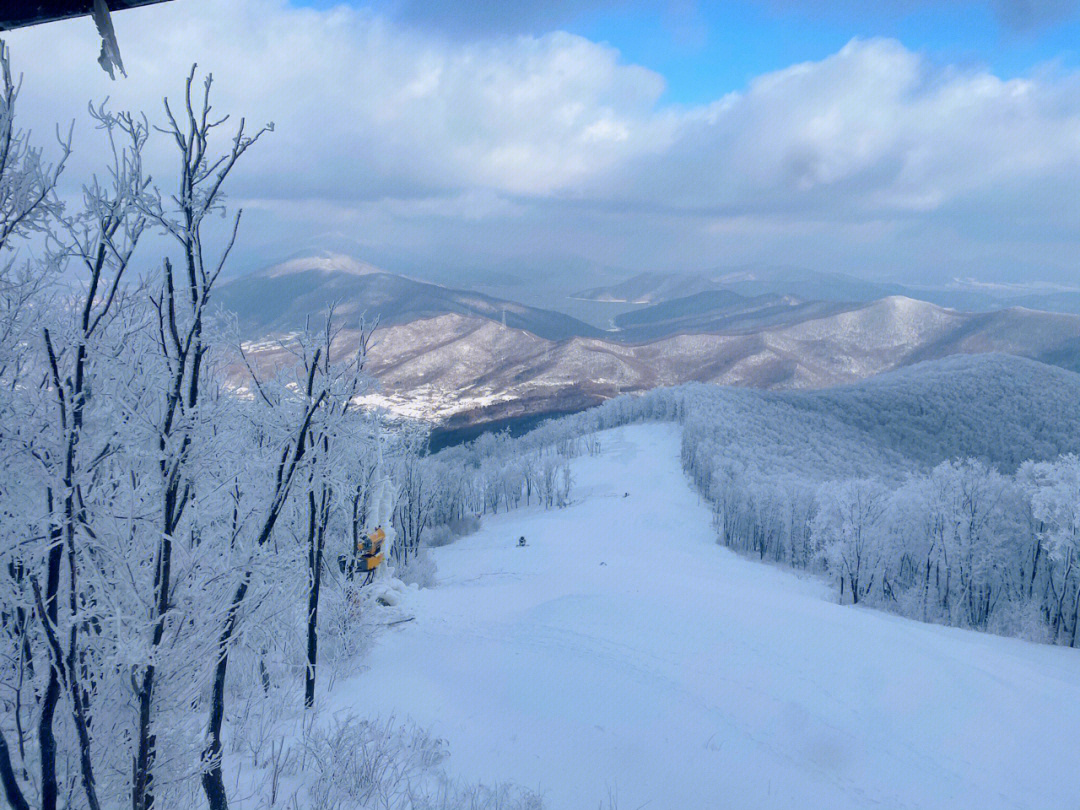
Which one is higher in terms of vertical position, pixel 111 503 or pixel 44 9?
pixel 44 9

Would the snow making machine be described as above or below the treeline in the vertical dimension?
below

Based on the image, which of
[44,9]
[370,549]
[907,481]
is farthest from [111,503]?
[907,481]

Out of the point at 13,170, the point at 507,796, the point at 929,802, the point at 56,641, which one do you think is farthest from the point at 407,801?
the point at 929,802

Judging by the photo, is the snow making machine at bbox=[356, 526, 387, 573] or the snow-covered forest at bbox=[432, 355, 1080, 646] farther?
the snow-covered forest at bbox=[432, 355, 1080, 646]

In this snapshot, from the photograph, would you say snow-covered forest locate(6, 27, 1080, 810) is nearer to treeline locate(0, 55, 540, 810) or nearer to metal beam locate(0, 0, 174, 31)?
treeline locate(0, 55, 540, 810)

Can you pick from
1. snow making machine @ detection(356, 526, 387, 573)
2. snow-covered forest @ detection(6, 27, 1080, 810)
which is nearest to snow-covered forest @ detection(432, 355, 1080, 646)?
snow making machine @ detection(356, 526, 387, 573)

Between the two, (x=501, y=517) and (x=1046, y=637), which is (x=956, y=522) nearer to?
(x=1046, y=637)

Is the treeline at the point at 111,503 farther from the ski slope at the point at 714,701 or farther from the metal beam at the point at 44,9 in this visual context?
the ski slope at the point at 714,701

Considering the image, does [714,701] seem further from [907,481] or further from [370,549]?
[907,481]
